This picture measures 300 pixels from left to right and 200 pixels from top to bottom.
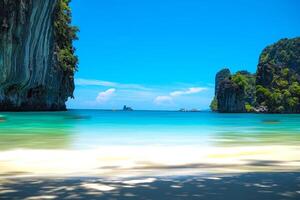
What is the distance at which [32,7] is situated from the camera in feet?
161

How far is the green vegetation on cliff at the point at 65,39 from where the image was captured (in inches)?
3142

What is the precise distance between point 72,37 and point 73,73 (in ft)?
28.9

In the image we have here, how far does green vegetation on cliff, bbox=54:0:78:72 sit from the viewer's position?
7982 centimetres

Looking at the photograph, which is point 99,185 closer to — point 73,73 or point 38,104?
point 38,104

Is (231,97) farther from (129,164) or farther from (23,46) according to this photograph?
(129,164)

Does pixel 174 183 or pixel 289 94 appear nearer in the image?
pixel 174 183

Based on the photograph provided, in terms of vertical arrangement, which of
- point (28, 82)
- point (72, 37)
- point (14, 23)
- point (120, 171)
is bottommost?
point (120, 171)

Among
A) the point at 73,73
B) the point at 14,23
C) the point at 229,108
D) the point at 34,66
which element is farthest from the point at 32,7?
the point at 229,108

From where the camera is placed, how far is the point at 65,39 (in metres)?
84.1

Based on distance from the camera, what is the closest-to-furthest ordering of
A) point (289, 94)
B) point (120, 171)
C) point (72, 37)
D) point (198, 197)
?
1. point (198, 197)
2. point (120, 171)
3. point (72, 37)
4. point (289, 94)

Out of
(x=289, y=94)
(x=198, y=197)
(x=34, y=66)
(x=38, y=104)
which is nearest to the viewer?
(x=198, y=197)

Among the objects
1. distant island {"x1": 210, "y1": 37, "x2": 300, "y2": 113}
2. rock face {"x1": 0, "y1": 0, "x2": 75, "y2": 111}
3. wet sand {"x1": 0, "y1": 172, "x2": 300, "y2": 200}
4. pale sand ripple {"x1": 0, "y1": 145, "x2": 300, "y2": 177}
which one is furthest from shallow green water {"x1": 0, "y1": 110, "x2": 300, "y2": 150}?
distant island {"x1": 210, "y1": 37, "x2": 300, "y2": 113}

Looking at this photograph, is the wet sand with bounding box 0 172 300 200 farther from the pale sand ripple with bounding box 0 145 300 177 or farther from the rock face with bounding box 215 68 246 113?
the rock face with bounding box 215 68 246 113

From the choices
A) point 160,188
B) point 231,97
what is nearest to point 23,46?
point 160,188
